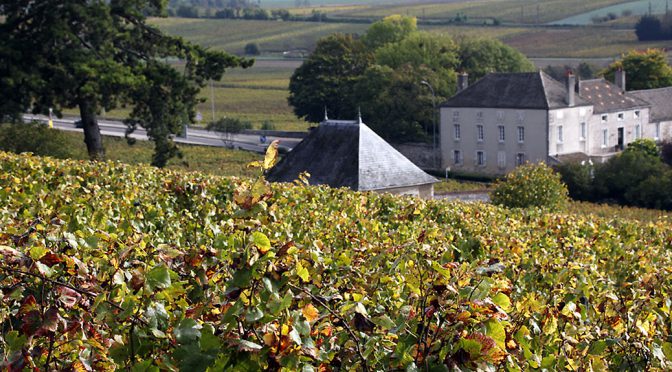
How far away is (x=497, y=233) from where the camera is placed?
17.2m

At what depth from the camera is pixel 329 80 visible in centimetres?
9681

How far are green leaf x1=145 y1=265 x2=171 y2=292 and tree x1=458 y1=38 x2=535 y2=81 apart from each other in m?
98.0

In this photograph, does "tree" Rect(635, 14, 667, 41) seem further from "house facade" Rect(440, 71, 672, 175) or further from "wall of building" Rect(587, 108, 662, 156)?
"wall of building" Rect(587, 108, 662, 156)

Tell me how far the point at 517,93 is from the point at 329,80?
22.1 meters

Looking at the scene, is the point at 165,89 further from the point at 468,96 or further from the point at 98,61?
the point at 468,96

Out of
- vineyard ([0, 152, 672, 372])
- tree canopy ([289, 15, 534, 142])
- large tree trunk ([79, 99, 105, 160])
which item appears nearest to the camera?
vineyard ([0, 152, 672, 372])

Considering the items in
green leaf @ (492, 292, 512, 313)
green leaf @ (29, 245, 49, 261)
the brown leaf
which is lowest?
green leaf @ (492, 292, 512, 313)

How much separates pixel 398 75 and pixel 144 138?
A: 69.4 feet

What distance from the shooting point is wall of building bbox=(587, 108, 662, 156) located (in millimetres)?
82312

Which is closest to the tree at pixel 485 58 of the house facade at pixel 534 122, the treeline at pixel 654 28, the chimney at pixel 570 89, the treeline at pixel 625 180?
the house facade at pixel 534 122

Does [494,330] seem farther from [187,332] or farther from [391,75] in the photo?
[391,75]

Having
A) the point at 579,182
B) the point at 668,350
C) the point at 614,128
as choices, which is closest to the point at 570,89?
the point at 614,128

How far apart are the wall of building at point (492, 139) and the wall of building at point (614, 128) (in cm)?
547

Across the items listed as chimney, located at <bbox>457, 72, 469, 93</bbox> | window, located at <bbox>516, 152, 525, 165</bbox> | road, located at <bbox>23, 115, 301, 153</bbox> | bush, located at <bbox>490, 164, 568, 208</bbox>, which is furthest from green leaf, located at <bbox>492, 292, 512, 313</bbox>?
road, located at <bbox>23, 115, 301, 153</bbox>
